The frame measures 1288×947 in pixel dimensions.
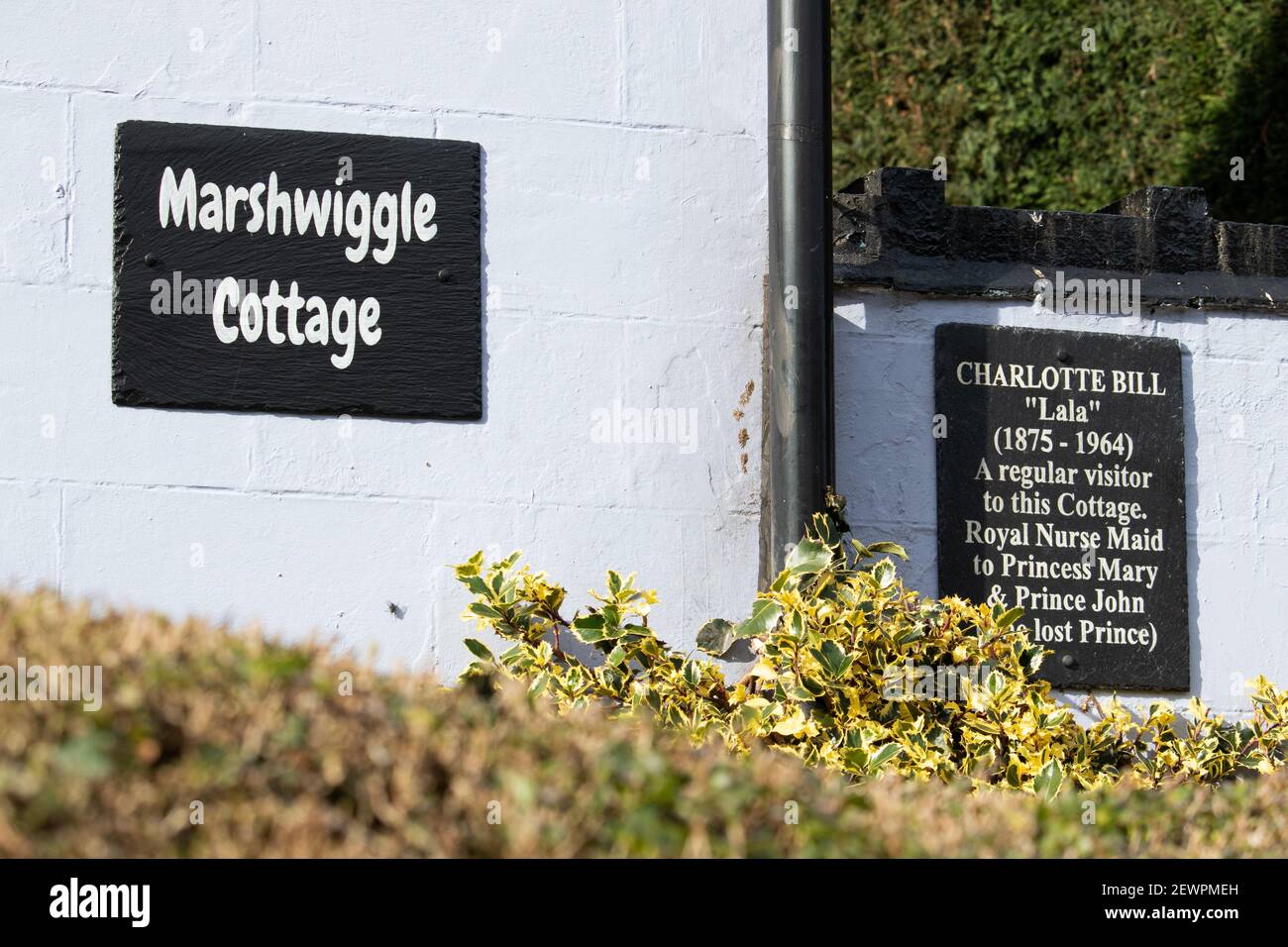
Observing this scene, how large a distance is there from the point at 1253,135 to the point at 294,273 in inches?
234

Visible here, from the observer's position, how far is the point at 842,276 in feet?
16.0

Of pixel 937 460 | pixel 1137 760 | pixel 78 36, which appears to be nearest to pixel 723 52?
pixel 937 460

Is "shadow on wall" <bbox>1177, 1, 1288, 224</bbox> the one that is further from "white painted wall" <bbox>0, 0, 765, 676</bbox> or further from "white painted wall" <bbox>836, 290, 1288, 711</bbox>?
"white painted wall" <bbox>0, 0, 765, 676</bbox>

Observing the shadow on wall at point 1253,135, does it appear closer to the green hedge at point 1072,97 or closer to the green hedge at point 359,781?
the green hedge at point 1072,97

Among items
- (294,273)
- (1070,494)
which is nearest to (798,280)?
(1070,494)

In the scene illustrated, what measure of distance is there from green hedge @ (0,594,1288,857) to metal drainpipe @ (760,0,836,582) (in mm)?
1864

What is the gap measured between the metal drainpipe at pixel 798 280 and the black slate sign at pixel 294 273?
0.89 m

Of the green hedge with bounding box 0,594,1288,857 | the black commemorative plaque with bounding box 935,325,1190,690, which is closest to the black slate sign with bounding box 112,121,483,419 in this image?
the black commemorative plaque with bounding box 935,325,1190,690

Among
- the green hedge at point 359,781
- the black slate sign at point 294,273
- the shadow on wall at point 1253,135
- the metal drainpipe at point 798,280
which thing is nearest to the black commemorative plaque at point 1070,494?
Answer: the metal drainpipe at point 798,280

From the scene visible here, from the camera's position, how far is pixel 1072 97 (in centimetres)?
873

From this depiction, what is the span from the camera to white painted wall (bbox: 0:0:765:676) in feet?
14.3

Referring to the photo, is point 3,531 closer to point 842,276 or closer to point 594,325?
point 594,325

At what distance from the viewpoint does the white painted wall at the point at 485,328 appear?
4.37 meters
